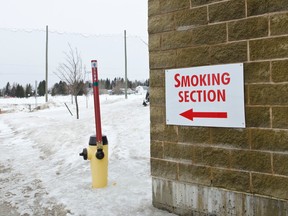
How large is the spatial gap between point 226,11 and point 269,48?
620 millimetres

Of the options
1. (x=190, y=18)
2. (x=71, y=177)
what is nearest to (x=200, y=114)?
(x=190, y=18)

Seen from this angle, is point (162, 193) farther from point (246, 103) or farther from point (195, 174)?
point (246, 103)

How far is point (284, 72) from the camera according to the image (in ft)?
10.2

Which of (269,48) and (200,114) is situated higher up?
(269,48)

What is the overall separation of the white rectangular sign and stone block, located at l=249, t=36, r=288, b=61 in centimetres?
19

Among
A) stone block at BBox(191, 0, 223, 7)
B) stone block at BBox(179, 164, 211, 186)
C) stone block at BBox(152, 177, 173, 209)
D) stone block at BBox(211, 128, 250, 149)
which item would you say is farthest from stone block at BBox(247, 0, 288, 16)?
stone block at BBox(152, 177, 173, 209)

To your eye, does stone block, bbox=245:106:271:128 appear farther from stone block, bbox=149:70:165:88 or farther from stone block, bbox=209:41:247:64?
stone block, bbox=149:70:165:88

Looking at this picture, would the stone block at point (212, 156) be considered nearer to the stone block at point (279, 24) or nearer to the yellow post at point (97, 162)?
the stone block at point (279, 24)

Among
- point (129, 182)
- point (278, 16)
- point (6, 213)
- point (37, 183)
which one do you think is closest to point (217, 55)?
point (278, 16)

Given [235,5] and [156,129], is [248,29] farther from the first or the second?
[156,129]

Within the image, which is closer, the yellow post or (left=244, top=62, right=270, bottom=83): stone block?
(left=244, top=62, right=270, bottom=83): stone block

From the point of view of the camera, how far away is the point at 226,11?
11.5 feet

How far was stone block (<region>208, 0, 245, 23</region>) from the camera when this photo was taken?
3.38 m

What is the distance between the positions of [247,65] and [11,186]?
4.49 m
